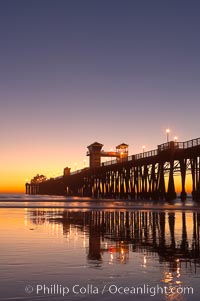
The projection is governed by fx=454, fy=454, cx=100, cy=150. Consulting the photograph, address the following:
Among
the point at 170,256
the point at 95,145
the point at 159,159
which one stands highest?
the point at 95,145

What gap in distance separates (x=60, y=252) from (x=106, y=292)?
3.83 metres

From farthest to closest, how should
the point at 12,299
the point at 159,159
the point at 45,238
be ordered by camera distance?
the point at 159,159 < the point at 45,238 < the point at 12,299

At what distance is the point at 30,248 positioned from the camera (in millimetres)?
10438

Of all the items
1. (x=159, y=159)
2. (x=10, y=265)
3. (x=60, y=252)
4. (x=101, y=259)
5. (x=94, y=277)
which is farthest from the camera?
(x=159, y=159)

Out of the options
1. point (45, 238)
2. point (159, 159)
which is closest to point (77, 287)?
point (45, 238)

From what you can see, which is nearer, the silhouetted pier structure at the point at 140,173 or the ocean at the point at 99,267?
the ocean at the point at 99,267

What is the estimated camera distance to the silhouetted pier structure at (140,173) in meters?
45.8

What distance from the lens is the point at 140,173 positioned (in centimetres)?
6019

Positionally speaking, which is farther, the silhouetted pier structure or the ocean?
the silhouetted pier structure

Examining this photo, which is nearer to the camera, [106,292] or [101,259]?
[106,292]

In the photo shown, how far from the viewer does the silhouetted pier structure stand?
150ft

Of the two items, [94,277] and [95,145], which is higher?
[95,145]

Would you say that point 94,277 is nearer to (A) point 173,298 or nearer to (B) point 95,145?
(A) point 173,298

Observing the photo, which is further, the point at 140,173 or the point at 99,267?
the point at 140,173
